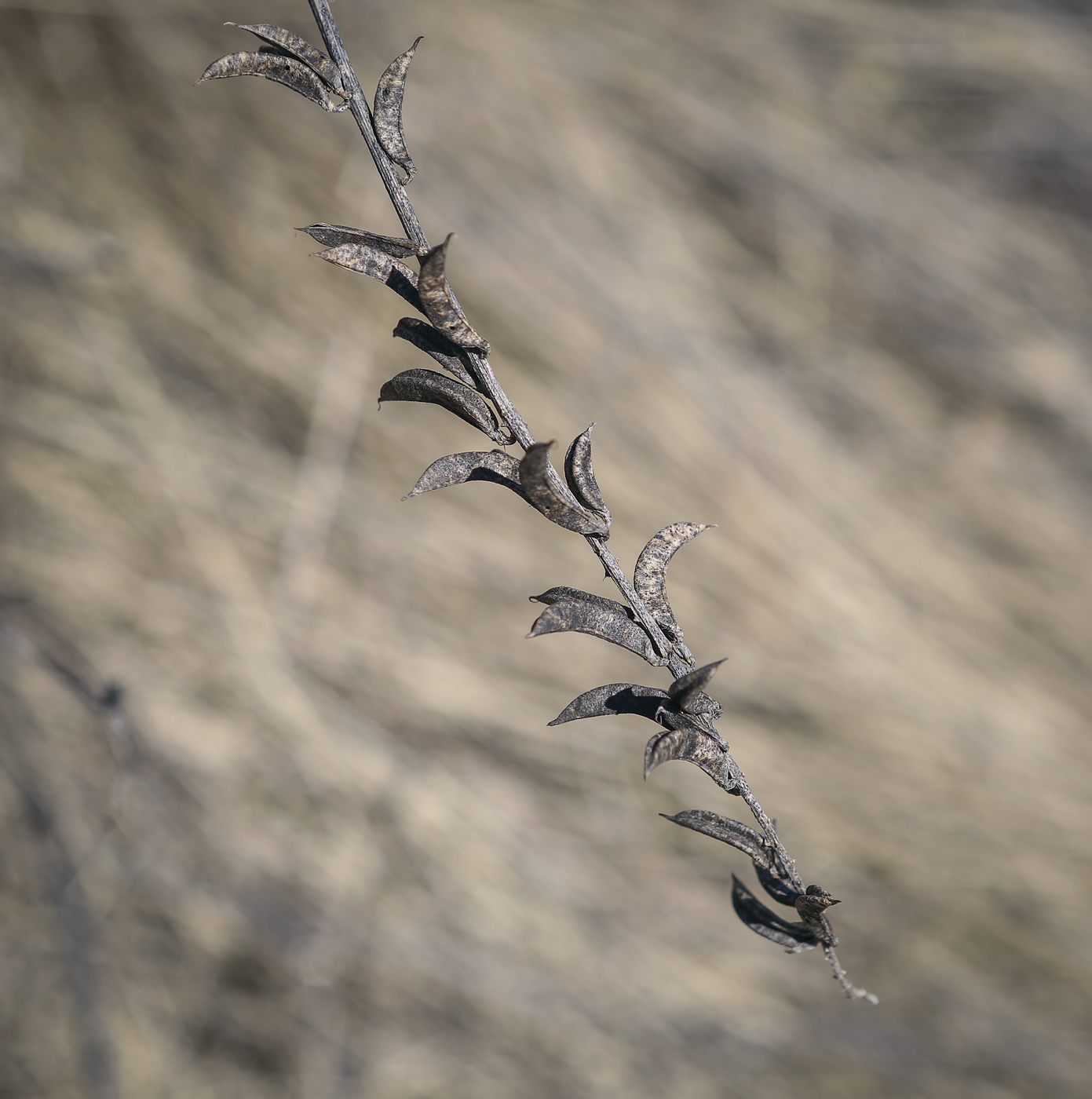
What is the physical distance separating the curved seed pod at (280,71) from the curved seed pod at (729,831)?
15cm

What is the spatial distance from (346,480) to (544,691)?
0.27 meters

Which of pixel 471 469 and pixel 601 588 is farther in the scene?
pixel 601 588

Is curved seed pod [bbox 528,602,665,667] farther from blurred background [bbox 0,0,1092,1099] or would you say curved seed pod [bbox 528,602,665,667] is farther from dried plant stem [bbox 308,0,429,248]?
blurred background [bbox 0,0,1092,1099]

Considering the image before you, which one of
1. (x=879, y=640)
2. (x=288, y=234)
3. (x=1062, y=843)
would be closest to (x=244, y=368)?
(x=288, y=234)

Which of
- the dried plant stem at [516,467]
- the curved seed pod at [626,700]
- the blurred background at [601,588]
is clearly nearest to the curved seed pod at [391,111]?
the dried plant stem at [516,467]

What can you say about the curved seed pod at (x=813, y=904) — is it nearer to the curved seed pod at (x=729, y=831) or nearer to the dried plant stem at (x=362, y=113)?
the curved seed pod at (x=729, y=831)

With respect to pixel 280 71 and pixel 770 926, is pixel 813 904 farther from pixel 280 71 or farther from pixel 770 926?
pixel 280 71

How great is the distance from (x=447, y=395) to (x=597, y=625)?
1.9 inches

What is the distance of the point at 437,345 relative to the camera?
137 millimetres

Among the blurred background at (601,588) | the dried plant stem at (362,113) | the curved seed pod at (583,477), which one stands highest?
the blurred background at (601,588)

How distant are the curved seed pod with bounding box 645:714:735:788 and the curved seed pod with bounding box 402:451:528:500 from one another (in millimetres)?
50

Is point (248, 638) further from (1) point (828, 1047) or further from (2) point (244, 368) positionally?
(1) point (828, 1047)

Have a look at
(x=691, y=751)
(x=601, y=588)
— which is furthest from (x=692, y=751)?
(x=601, y=588)

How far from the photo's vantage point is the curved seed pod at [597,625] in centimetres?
14
